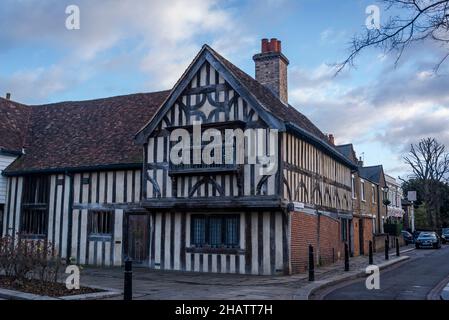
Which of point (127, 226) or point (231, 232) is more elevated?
point (127, 226)

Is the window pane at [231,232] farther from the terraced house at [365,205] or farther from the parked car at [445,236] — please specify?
the parked car at [445,236]

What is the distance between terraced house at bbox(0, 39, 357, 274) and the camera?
15.4 m

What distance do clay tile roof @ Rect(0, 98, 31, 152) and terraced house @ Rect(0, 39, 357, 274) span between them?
0.15 m

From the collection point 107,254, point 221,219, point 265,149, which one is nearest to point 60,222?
point 107,254

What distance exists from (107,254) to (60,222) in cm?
256

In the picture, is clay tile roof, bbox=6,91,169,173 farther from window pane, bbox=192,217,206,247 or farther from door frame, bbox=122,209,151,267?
window pane, bbox=192,217,206,247

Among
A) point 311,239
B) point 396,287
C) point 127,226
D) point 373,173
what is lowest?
point 396,287

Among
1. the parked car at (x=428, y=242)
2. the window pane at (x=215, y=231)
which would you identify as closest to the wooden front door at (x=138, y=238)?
the window pane at (x=215, y=231)

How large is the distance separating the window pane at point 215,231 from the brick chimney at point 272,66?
6.29 m

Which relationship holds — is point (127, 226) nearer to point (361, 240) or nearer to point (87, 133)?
point (87, 133)

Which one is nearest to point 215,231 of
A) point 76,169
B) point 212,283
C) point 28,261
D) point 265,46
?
point 212,283

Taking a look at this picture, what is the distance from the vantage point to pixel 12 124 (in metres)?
22.4

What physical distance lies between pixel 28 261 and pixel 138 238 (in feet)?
21.8
